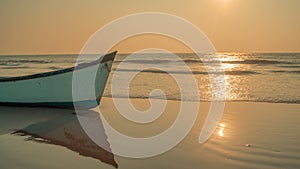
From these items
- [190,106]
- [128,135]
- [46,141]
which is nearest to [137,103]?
[190,106]

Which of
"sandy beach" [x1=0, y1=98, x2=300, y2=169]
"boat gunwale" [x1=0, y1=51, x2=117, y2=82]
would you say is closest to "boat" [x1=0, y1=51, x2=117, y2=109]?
"boat gunwale" [x1=0, y1=51, x2=117, y2=82]

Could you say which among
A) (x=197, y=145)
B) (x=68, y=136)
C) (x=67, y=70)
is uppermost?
(x=197, y=145)

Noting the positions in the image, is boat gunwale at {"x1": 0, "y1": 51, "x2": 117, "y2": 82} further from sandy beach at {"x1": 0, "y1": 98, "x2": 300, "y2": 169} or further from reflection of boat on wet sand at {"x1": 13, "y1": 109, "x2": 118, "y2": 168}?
reflection of boat on wet sand at {"x1": 13, "y1": 109, "x2": 118, "y2": 168}

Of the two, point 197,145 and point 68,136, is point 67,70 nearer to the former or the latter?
point 68,136

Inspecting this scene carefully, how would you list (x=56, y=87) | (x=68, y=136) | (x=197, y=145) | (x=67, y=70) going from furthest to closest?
(x=56, y=87) → (x=67, y=70) → (x=68, y=136) → (x=197, y=145)

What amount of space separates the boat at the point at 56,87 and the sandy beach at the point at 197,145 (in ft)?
1.42

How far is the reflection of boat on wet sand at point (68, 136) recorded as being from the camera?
5.26 metres

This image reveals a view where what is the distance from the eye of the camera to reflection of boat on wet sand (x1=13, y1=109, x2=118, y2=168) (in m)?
5.26

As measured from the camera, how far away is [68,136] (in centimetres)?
643

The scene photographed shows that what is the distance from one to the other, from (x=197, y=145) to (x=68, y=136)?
2562 millimetres

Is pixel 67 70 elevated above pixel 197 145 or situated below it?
below

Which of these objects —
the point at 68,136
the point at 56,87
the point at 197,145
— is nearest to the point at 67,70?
the point at 56,87

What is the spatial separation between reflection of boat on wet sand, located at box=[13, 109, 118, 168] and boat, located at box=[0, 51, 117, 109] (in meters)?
1.31

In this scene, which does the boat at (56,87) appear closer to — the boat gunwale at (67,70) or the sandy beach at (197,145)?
the boat gunwale at (67,70)
